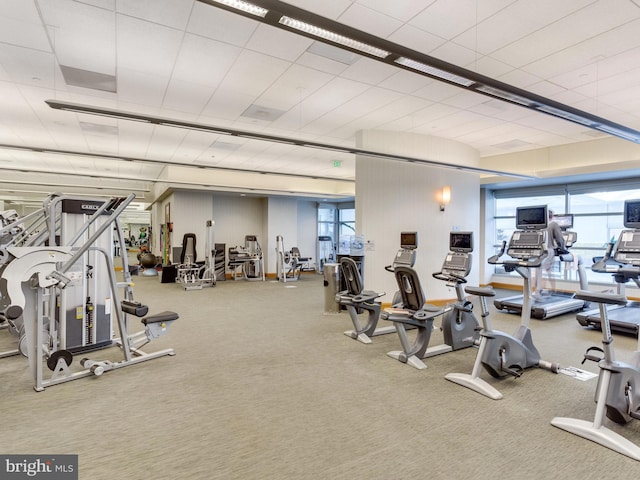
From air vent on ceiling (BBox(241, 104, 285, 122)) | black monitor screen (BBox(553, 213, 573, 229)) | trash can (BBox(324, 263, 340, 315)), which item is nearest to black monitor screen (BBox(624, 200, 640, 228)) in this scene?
black monitor screen (BBox(553, 213, 573, 229))

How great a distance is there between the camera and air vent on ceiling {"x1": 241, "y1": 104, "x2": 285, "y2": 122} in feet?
19.4

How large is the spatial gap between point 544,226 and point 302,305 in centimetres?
492

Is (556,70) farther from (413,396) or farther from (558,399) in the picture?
(413,396)

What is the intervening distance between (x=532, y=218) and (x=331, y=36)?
10.9 feet

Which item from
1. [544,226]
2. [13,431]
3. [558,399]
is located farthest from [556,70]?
[13,431]

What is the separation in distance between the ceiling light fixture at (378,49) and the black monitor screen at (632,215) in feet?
4.22

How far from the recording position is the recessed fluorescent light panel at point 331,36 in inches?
102

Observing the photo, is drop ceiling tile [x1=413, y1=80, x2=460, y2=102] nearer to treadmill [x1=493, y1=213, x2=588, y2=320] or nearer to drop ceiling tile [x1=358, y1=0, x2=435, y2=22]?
drop ceiling tile [x1=358, y1=0, x2=435, y2=22]

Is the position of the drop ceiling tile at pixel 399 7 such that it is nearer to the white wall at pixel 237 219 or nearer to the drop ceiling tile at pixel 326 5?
the drop ceiling tile at pixel 326 5

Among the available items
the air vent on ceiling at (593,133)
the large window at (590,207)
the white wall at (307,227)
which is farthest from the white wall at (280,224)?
the air vent on ceiling at (593,133)

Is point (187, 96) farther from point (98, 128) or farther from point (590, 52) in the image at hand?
point (590, 52)

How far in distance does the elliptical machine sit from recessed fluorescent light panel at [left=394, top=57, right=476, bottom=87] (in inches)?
77.6

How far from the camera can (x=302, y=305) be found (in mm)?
7797

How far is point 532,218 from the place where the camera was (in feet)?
14.7
